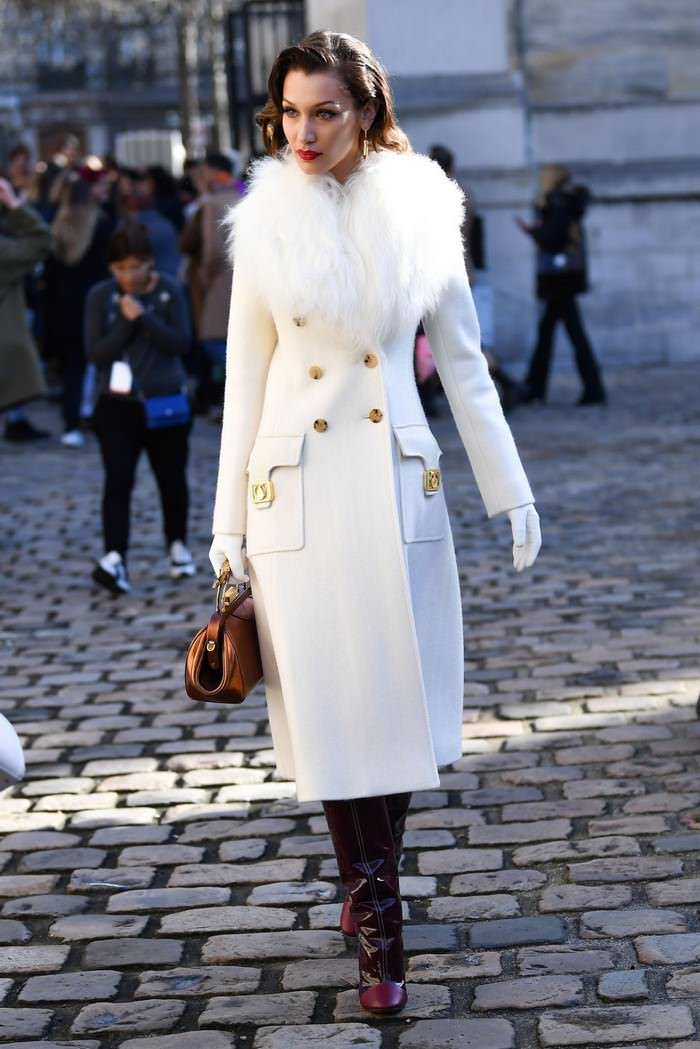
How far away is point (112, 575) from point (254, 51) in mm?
11761

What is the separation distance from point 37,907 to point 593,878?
4.34ft

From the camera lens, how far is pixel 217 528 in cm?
392

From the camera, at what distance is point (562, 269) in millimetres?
14969

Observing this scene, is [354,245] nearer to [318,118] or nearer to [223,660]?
[318,118]

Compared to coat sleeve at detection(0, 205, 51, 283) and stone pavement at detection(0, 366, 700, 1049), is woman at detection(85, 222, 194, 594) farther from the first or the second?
coat sleeve at detection(0, 205, 51, 283)

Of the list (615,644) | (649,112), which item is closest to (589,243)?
(649,112)

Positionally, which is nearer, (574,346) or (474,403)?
(474,403)

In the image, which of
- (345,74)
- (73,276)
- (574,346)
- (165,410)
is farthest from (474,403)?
(574,346)

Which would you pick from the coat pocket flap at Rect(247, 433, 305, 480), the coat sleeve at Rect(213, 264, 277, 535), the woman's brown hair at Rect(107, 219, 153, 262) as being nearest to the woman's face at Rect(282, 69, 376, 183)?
the coat sleeve at Rect(213, 264, 277, 535)

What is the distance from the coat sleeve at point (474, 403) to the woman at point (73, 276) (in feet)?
33.1

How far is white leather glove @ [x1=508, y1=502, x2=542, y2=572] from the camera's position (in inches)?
155

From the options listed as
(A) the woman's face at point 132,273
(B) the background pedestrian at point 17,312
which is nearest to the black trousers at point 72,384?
(B) the background pedestrian at point 17,312

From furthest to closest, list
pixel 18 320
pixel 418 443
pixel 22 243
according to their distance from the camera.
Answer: pixel 18 320, pixel 22 243, pixel 418 443

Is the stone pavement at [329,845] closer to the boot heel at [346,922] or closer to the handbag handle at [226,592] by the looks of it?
the boot heel at [346,922]
